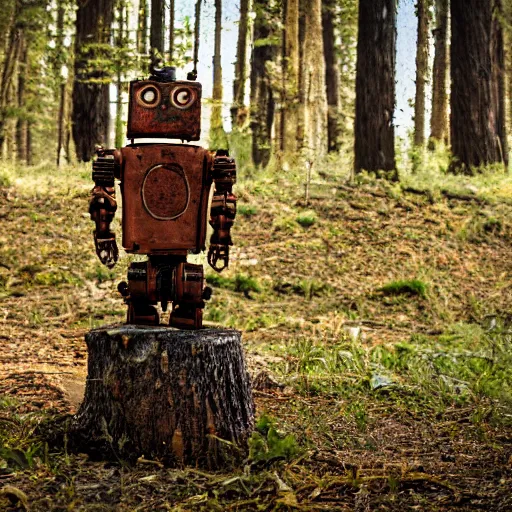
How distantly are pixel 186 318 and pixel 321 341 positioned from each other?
8.66ft

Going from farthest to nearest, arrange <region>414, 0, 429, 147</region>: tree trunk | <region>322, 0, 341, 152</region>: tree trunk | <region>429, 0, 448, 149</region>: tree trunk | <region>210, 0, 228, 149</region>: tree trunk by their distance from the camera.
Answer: <region>322, 0, 341, 152</region>: tree trunk
<region>414, 0, 429, 147</region>: tree trunk
<region>429, 0, 448, 149</region>: tree trunk
<region>210, 0, 228, 149</region>: tree trunk

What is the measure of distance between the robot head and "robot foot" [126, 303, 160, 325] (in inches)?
42.5

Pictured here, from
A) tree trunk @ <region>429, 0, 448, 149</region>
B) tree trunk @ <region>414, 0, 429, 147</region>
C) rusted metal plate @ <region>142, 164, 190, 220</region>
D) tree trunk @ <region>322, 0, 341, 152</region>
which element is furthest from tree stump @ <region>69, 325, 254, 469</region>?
tree trunk @ <region>322, 0, 341, 152</region>

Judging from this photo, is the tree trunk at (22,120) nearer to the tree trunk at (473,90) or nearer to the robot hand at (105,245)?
the tree trunk at (473,90)

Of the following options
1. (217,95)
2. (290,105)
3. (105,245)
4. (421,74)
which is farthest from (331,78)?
(105,245)

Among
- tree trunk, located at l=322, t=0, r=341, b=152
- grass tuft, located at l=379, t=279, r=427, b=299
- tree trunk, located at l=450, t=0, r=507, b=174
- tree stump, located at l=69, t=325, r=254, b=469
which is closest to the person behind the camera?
tree stump, located at l=69, t=325, r=254, b=469

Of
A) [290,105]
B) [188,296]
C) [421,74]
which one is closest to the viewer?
[188,296]

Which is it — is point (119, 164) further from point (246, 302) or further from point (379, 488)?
point (246, 302)

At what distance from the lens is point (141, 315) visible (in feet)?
14.3

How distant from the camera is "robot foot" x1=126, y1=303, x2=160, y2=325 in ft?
14.3

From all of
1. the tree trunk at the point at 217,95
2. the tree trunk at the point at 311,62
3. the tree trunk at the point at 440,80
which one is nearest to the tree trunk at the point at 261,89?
the tree trunk at the point at 217,95

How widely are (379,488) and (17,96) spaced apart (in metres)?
20.8

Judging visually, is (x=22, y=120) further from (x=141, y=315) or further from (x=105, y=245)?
(x=141, y=315)

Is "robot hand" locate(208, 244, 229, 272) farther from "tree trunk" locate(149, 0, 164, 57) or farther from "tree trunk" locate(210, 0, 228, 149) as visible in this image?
"tree trunk" locate(210, 0, 228, 149)
